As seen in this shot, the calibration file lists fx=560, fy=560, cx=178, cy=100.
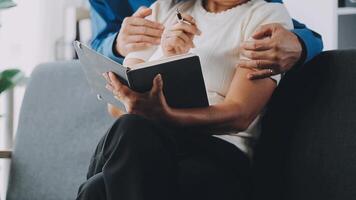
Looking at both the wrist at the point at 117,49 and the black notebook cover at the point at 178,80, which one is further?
the wrist at the point at 117,49

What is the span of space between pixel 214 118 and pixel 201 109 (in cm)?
4

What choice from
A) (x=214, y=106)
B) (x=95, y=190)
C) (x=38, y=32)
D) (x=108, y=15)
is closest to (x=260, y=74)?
(x=214, y=106)

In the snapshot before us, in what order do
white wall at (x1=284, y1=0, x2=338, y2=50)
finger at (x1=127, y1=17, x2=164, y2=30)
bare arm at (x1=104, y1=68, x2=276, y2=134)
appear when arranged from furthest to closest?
white wall at (x1=284, y1=0, x2=338, y2=50), finger at (x1=127, y1=17, x2=164, y2=30), bare arm at (x1=104, y1=68, x2=276, y2=134)

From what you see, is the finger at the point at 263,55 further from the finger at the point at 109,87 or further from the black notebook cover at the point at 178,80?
the finger at the point at 109,87

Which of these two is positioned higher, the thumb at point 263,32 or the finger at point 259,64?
the thumb at point 263,32

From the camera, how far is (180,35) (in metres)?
1.27

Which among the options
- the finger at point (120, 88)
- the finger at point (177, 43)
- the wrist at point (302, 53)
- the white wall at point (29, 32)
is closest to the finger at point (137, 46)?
the finger at point (177, 43)

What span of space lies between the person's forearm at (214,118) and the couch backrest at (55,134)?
649 millimetres

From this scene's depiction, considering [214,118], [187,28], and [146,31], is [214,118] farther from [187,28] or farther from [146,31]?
[146,31]

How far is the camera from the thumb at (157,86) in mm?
1108

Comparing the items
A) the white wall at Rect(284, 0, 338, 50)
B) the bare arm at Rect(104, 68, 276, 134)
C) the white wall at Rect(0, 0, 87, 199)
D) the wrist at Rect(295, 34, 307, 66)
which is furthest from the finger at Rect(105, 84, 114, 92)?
the white wall at Rect(0, 0, 87, 199)

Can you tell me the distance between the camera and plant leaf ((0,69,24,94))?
1.75 meters

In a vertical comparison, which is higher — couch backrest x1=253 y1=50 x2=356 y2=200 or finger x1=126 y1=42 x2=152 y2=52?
finger x1=126 y1=42 x2=152 y2=52

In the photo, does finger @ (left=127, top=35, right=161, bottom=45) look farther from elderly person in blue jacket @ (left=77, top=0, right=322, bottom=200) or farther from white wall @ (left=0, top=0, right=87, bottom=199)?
white wall @ (left=0, top=0, right=87, bottom=199)
